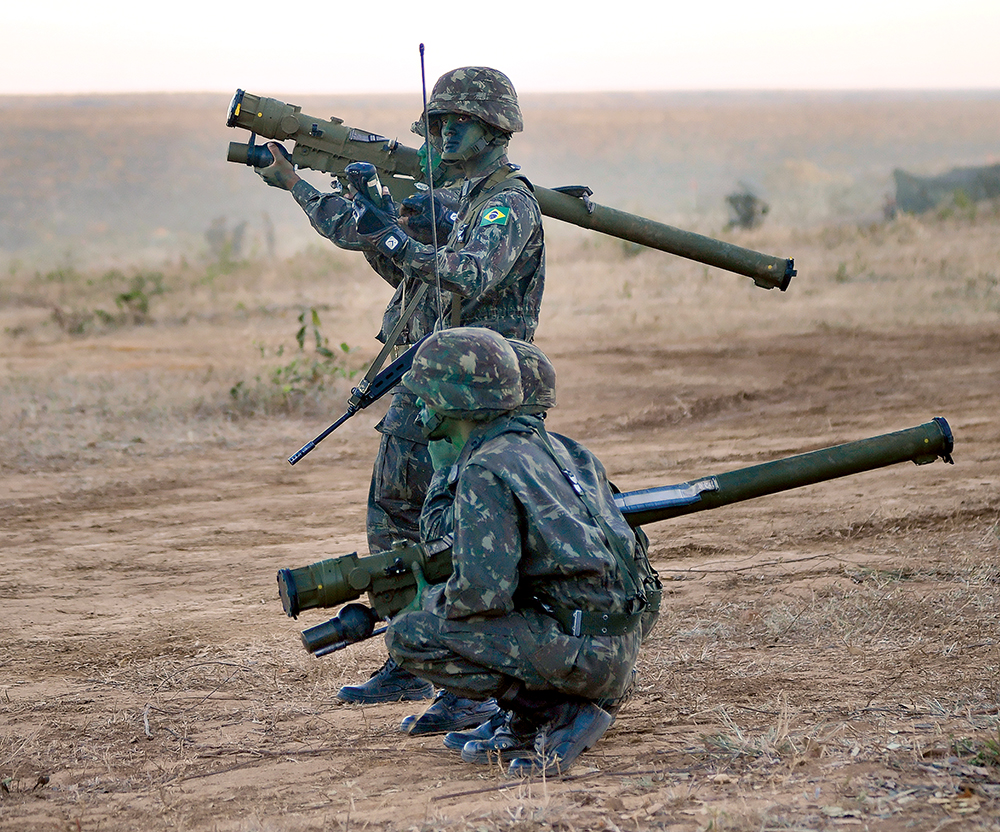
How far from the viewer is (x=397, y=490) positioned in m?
4.14

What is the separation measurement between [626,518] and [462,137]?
→ 1423 millimetres

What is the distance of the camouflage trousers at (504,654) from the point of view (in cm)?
323

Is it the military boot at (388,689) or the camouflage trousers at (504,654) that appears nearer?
the camouflage trousers at (504,654)

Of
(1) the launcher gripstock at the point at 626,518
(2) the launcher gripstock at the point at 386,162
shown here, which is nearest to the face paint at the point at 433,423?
(1) the launcher gripstock at the point at 626,518

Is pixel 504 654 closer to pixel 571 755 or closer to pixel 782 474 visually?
pixel 571 755

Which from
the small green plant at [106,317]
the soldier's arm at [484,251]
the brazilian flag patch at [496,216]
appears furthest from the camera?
the small green plant at [106,317]

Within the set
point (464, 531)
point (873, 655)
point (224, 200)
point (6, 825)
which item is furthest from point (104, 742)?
point (224, 200)

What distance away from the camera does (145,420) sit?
9.15 meters

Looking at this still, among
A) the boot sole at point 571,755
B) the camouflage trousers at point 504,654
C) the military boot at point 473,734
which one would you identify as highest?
the camouflage trousers at point 504,654

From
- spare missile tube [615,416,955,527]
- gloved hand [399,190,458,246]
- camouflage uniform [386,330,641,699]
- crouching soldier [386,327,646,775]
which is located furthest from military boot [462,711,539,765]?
gloved hand [399,190,458,246]

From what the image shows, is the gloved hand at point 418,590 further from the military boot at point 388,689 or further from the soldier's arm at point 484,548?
the military boot at point 388,689

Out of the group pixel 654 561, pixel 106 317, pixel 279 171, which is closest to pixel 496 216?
pixel 279 171

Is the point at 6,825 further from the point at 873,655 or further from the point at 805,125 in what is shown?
the point at 805,125

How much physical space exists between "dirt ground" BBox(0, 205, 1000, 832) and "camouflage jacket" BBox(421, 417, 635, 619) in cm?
49
